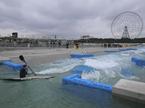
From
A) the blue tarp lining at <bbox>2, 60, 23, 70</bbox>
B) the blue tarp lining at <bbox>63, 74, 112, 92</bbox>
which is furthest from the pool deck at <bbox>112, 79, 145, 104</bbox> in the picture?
the blue tarp lining at <bbox>2, 60, 23, 70</bbox>

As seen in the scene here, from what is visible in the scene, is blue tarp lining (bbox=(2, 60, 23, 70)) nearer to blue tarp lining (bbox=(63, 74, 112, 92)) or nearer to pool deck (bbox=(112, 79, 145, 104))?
blue tarp lining (bbox=(63, 74, 112, 92))

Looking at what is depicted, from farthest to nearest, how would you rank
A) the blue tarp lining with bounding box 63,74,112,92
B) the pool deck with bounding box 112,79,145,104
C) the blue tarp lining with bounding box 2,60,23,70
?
the blue tarp lining with bounding box 2,60,23,70 < the blue tarp lining with bounding box 63,74,112,92 < the pool deck with bounding box 112,79,145,104

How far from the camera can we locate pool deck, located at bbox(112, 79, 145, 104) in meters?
7.55

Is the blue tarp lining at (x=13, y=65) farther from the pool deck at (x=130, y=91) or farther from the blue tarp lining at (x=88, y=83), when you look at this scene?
the pool deck at (x=130, y=91)

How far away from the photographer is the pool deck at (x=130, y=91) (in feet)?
24.8

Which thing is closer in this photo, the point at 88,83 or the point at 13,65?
the point at 88,83


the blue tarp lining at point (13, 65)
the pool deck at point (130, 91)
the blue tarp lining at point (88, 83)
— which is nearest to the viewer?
the pool deck at point (130, 91)

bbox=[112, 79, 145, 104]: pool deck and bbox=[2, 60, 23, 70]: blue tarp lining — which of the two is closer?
bbox=[112, 79, 145, 104]: pool deck

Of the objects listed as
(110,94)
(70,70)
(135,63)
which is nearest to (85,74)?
(70,70)

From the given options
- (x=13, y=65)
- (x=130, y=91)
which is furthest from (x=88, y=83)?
(x=13, y=65)

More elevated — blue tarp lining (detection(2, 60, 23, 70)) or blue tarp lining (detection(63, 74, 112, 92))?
blue tarp lining (detection(2, 60, 23, 70))

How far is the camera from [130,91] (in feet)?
25.6

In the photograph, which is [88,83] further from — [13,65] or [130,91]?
[13,65]

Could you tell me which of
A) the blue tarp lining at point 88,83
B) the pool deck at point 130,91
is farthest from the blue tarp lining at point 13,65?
the pool deck at point 130,91
